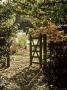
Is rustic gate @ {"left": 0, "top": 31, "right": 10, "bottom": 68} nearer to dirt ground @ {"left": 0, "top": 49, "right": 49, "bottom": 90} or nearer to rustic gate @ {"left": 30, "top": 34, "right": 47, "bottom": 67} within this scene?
dirt ground @ {"left": 0, "top": 49, "right": 49, "bottom": 90}

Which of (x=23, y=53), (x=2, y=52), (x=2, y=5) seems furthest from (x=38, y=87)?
(x=23, y=53)

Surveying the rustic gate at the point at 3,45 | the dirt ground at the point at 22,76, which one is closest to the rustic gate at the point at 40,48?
the dirt ground at the point at 22,76

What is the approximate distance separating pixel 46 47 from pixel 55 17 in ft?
16.1

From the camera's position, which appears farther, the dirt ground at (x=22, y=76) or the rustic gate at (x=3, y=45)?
the dirt ground at (x=22, y=76)

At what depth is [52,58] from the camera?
11.7 metres

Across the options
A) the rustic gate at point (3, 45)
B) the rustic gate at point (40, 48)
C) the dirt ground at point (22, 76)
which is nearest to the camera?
the rustic gate at point (3, 45)

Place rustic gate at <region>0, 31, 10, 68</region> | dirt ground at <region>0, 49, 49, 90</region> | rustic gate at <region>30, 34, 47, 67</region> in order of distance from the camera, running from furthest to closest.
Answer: rustic gate at <region>30, 34, 47, 67</region>, dirt ground at <region>0, 49, 49, 90</region>, rustic gate at <region>0, 31, 10, 68</region>

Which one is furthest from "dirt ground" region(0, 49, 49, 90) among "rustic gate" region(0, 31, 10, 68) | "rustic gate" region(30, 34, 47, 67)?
"rustic gate" region(0, 31, 10, 68)

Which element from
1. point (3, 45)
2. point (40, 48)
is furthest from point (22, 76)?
point (3, 45)

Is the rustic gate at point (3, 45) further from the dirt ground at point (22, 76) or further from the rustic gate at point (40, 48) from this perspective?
the rustic gate at point (40, 48)

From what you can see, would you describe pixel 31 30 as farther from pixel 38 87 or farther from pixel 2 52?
pixel 2 52

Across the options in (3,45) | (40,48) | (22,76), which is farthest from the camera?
(40,48)

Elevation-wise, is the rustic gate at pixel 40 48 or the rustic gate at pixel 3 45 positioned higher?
the rustic gate at pixel 3 45

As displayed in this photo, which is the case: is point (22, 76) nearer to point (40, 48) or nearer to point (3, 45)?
point (40, 48)
